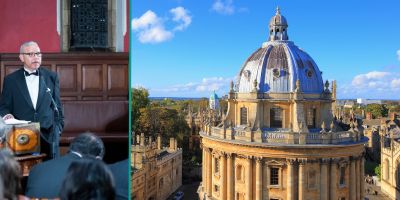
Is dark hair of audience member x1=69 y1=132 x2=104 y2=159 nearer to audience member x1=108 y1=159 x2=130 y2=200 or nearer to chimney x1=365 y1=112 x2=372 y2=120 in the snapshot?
audience member x1=108 y1=159 x2=130 y2=200

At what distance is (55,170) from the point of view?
2453 mm

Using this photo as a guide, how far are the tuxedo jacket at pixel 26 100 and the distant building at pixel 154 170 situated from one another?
26.2ft

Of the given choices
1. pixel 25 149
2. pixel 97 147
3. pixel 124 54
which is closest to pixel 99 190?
pixel 97 147

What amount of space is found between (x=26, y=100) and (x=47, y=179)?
58 cm

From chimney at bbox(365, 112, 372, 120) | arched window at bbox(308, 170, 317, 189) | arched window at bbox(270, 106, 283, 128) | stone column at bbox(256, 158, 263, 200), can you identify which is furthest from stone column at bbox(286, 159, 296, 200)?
chimney at bbox(365, 112, 372, 120)

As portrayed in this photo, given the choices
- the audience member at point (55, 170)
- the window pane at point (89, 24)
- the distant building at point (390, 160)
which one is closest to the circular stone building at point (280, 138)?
the distant building at point (390, 160)

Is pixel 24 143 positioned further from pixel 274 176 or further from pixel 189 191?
pixel 189 191

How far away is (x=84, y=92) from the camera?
3.07 meters

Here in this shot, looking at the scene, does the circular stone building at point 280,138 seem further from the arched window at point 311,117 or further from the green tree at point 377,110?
the green tree at point 377,110

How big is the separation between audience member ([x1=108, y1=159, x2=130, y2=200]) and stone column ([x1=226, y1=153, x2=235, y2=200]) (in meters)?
8.93

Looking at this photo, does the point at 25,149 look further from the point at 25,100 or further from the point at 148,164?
the point at 148,164

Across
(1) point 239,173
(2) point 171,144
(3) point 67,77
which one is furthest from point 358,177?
(3) point 67,77

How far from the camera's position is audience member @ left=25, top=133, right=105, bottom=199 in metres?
2.41

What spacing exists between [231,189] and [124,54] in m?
9.28
